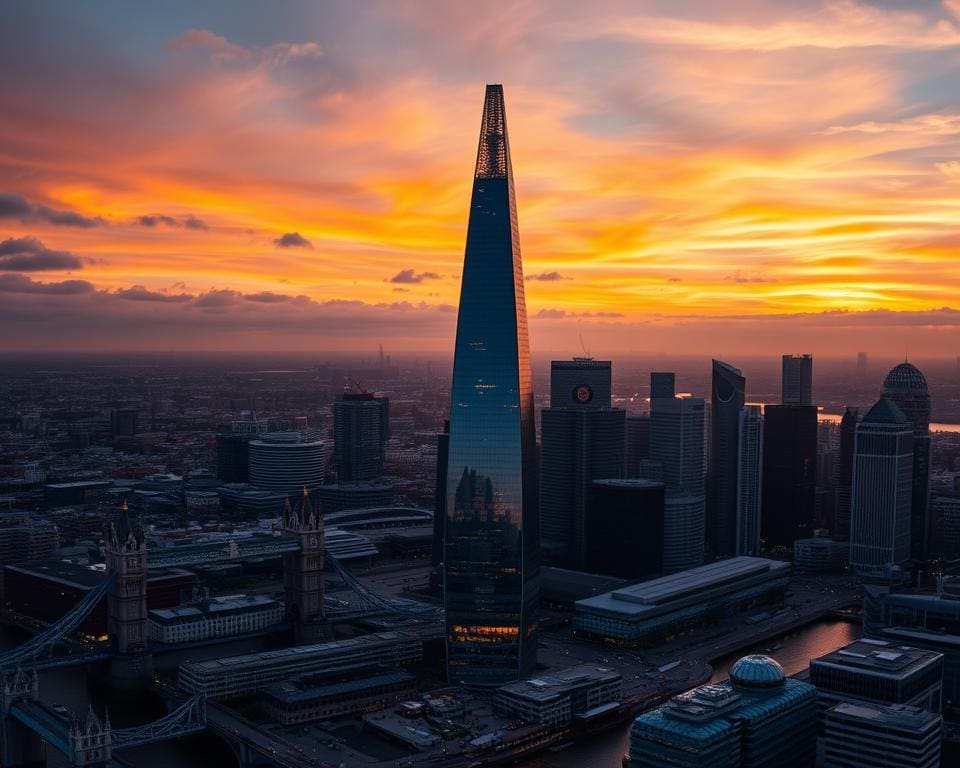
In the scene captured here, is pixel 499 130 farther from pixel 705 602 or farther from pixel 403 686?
pixel 705 602

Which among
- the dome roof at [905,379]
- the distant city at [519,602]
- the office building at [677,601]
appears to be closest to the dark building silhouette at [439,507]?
the distant city at [519,602]

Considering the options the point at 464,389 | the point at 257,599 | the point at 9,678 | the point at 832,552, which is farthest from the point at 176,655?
the point at 832,552

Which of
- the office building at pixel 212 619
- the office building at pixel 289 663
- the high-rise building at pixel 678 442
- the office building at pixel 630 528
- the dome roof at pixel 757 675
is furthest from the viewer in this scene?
the high-rise building at pixel 678 442

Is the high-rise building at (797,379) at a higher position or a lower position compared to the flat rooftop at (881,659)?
higher

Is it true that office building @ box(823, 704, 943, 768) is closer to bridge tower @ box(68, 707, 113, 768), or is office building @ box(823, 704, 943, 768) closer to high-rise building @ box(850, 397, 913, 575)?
bridge tower @ box(68, 707, 113, 768)

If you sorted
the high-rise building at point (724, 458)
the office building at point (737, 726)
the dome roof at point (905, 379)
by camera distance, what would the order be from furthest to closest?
the dome roof at point (905, 379), the high-rise building at point (724, 458), the office building at point (737, 726)

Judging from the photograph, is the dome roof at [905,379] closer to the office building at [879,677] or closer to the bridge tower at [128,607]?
the office building at [879,677]

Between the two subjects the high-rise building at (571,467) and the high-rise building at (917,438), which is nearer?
the high-rise building at (571,467)
